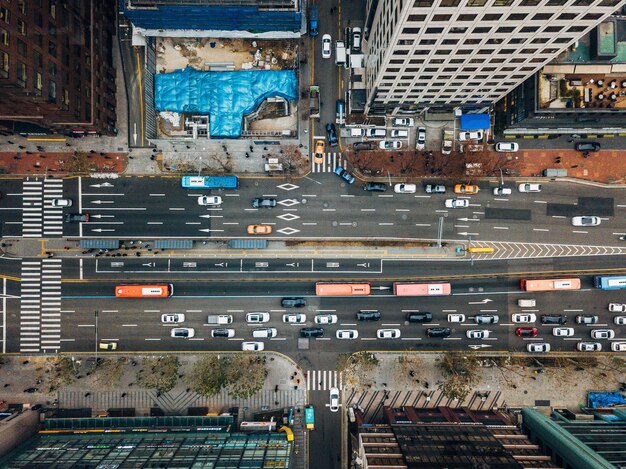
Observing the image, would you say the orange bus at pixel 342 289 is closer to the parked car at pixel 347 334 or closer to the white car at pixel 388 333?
the parked car at pixel 347 334

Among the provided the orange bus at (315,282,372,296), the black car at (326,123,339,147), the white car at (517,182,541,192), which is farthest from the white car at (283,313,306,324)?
the white car at (517,182,541,192)

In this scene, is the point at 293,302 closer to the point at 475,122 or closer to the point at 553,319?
the point at 475,122

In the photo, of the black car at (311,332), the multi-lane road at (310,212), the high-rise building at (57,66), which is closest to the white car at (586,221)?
the multi-lane road at (310,212)

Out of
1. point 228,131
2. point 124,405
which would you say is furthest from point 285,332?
point 228,131

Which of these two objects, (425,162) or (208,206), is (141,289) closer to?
(208,206)


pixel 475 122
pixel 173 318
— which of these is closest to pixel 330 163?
pixel 475 122

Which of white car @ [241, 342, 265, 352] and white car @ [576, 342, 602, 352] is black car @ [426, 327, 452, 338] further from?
white car @ [241, 342, 265, 352]
